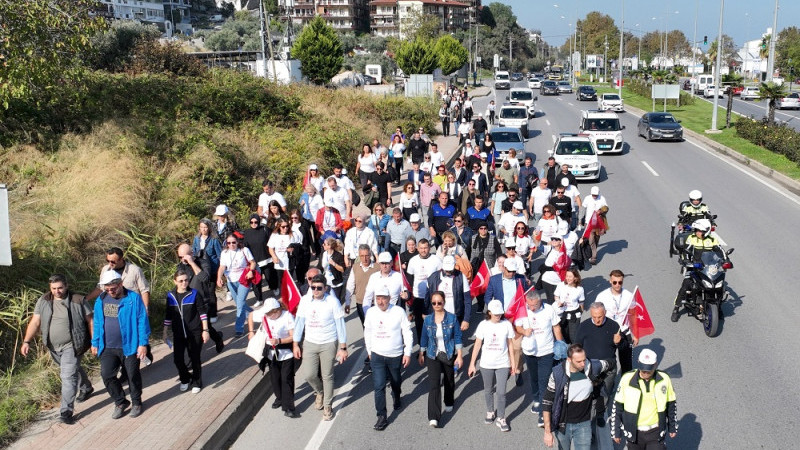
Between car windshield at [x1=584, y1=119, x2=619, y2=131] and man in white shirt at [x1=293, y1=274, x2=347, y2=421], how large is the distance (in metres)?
24.1

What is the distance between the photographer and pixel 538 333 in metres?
7.91

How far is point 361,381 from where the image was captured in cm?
938

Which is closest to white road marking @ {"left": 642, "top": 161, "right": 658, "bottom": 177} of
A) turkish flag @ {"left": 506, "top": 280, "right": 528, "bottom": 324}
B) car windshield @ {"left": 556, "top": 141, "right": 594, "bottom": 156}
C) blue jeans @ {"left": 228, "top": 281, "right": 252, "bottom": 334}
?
car windshield @ {"left": 556, "top": 141, "right": 594, "bottom": 156}

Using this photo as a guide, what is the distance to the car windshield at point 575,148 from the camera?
2348cm

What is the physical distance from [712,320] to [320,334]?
233 inches

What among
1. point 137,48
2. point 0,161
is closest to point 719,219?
point 0,161

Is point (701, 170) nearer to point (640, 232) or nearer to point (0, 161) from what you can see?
point (640, 232)

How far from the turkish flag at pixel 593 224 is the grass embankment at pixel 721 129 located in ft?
40.6

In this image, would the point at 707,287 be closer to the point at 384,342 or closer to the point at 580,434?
the point at 580,434

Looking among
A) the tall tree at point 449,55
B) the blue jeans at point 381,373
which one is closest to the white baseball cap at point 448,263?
the blue jeans at point 381,373

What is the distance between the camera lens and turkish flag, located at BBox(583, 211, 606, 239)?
13.9 meters

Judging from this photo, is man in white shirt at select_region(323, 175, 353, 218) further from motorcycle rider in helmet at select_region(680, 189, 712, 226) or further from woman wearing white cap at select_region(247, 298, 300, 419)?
motorcycle rider in helmet at select_region(680, 189, 712, 226)

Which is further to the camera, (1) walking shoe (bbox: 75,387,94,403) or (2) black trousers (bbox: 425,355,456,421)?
(1) walking shoe (bbox: 75,387,94,403)

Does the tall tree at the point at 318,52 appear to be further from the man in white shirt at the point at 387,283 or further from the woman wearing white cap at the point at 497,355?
the woman wearing white cap at the point at 497,355
